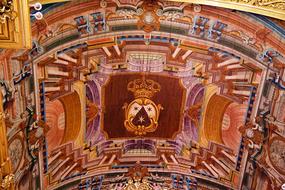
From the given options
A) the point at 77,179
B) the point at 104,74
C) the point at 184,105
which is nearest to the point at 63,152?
the point at 77,179

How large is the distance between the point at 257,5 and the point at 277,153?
13.1ft

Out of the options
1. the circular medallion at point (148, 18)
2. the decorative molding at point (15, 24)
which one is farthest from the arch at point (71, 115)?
the decorative molding at point (15, 24)

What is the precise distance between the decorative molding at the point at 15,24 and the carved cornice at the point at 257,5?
2.99m

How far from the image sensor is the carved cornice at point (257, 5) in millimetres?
8125

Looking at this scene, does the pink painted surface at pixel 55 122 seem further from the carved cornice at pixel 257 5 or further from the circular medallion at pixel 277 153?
the circular medallion at pixel 277 153

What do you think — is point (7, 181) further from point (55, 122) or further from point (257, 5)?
point (257, 5)

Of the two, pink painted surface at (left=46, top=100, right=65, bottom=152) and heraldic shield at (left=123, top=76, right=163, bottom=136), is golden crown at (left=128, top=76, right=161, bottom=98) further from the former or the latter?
pink painted surface at (left=46, top=100, right=65, bottom=152)

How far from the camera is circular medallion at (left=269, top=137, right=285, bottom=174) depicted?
34.2 ft

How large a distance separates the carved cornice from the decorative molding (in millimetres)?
2991

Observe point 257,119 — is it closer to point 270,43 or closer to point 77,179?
point 270,43

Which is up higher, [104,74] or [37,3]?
[37,3]

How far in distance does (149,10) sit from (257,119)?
3.76 meters

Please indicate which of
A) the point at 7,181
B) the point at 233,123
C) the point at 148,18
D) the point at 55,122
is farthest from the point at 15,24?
the point at 233,123

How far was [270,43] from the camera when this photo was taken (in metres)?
9.33
